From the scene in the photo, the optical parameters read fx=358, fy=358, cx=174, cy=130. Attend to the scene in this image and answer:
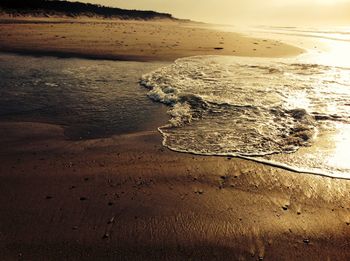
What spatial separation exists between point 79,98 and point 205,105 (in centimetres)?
255

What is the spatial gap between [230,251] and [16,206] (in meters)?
2.15

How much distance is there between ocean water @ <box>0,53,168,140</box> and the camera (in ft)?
19.5

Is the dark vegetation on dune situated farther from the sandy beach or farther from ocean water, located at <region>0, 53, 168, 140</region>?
the sandy beach

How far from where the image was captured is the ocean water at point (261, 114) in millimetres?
4891

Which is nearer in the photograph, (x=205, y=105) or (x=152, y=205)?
(x=152, y=205)

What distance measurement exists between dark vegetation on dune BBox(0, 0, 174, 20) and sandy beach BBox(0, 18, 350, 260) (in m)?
32.8

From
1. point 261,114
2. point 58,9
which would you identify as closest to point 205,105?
point 261,114

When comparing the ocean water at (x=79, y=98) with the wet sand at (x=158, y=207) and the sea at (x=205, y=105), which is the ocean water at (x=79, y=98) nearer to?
the sea at (x=205, y=105)

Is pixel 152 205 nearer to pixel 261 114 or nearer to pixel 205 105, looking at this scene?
pixel 261 114

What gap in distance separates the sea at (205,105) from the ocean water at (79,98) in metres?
0.02

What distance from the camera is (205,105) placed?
263 inches

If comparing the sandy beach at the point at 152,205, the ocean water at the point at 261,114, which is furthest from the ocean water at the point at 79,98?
the sandy beach at the point at 152,205

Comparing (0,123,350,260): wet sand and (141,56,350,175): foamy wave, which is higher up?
(141,56,350,175): foamy wave

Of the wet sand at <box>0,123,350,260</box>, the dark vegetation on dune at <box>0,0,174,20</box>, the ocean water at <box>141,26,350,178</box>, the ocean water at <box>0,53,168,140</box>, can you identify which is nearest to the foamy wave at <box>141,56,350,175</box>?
the ocean water at <box>141,26,350,178</box>
